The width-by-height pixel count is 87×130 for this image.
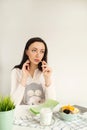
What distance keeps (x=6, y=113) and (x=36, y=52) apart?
3.55 feet

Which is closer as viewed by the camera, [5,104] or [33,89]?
[5,104]

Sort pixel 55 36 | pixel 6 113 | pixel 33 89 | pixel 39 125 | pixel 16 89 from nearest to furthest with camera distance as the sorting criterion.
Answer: pixel 6 113, pixel 39 125, pixel 16 89, pixel 33 89, pixel 55 36

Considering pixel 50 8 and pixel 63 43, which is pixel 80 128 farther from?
pixel 50 8

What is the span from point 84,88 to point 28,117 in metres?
1.31

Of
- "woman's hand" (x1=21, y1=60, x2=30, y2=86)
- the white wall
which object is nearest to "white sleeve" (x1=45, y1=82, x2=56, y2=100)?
"woman's hand" (x1=21, y1=60, x2=30, y2=86)

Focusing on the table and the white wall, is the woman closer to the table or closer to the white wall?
the white wall

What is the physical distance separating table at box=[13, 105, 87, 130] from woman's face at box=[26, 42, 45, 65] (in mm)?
789

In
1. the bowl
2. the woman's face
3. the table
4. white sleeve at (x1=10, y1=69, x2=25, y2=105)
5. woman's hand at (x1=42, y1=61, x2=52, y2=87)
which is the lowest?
the table

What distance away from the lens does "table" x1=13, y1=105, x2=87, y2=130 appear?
1177mm

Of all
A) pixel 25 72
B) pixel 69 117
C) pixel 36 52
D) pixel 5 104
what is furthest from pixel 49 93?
pixel 5 104

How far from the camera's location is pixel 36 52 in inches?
82.6

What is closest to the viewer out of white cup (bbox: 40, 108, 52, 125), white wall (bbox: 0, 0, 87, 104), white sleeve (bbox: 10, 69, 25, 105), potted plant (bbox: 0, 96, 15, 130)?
potted plant (bbox: 0, 96, 15, 130)

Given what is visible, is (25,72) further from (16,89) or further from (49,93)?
(49,93)

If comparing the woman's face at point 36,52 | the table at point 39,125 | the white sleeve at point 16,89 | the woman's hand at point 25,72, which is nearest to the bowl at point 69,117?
the table at point 39,125
